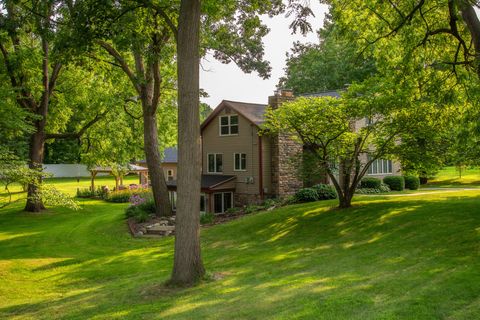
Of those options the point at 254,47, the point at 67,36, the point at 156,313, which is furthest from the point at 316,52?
the point at 156,313

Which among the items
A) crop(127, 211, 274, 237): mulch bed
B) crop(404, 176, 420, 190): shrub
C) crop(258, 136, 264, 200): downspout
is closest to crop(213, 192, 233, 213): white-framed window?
crop(127, 211, 274, 237): mulch bed

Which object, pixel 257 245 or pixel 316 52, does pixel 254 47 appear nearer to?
pixel 257 245

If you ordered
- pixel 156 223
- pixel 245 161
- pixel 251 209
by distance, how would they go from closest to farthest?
pixel 156 223
pixel 251 209
pixel 245 161

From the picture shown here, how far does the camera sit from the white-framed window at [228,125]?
28.0 m

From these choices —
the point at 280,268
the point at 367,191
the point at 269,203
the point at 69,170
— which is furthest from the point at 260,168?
the point at 69,170

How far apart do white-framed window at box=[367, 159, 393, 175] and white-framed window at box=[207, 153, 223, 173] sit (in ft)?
32.5

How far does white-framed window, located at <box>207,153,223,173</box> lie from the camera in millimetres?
29031

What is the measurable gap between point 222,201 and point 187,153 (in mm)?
17263

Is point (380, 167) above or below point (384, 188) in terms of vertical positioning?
above

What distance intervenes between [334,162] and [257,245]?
5.47m

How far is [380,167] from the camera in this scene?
102ft

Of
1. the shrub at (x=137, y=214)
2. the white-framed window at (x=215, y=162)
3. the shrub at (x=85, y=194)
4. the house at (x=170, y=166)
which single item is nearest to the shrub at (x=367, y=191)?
the white-framed window at (x=215, y=162)

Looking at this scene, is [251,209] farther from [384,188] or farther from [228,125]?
[384,188]

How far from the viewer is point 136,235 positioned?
21.0 metres
